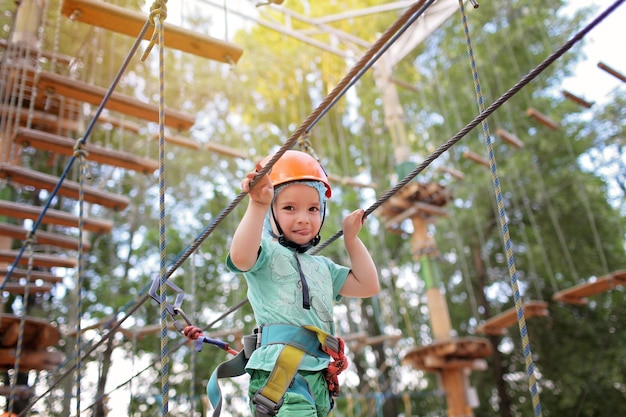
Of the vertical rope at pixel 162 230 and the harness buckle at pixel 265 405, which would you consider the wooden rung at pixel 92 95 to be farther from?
the harness buckle at pixel 265 405

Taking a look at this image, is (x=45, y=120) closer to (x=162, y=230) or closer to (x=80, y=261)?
(x=80, y=261)

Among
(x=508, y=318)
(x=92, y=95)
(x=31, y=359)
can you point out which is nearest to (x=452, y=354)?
(x=508, y=318)

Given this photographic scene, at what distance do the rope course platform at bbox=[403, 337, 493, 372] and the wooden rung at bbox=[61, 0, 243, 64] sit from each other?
347 cm

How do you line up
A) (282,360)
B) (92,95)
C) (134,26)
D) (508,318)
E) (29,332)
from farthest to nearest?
(508,318), (29,332), (92,95), (134,26), (282,360)

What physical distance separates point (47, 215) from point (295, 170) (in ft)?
10.2

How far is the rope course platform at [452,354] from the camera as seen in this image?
5309 millimetres

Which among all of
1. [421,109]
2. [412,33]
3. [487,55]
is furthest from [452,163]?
[412,33]

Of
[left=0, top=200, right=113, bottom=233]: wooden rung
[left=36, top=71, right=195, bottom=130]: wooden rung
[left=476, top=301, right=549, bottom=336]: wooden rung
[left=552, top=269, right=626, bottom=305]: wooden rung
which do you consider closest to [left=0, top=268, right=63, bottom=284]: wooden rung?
[left=0, top=200, right=113, bottom=233]: wooden rung

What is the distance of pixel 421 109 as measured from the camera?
9953mm

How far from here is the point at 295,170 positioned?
1507 mm

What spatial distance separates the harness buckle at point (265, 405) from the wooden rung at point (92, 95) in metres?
2.77

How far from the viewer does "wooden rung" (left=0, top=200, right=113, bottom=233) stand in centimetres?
385

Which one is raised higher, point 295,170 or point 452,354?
point 295,170

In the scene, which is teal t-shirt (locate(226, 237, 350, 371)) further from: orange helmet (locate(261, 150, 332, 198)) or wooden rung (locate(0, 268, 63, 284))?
wooden rung (locate(0, 268, 63, 284))
